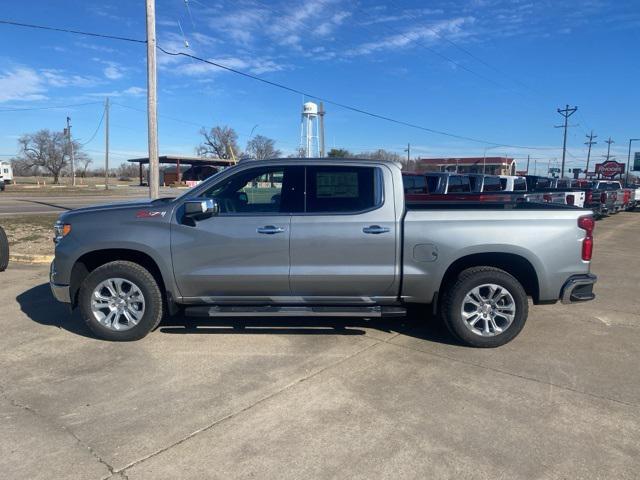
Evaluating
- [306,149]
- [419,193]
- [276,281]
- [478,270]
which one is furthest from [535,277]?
[306,149]

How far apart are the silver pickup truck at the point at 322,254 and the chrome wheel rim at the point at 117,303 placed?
0.4 inches

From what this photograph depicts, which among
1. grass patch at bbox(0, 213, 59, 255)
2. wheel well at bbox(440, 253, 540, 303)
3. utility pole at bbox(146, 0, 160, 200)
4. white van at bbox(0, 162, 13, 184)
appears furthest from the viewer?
white van at bbox(0, 162, 13, 184)

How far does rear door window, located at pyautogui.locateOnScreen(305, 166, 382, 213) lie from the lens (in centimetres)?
491

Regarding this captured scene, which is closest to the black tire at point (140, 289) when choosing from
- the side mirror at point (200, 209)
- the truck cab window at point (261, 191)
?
the side mirror at point (200, 209)

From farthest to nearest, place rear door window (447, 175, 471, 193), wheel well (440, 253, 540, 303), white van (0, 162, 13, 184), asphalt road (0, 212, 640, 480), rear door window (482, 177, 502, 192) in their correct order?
white van (0, 162, 13, 184) → rear door window (482, 177, 502, 192) → rear door window (447, 175, 471, 193) → wheel well (440, 253, 540, 303) → asphalt road (0, 212, 640, 480)

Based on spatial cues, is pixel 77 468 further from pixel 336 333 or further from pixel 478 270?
pixel 478 270

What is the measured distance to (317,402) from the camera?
377cm

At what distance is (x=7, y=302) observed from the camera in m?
6.55

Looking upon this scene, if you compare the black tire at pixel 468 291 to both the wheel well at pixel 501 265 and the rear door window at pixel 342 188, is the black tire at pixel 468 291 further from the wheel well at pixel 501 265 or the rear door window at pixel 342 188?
the rear door window at pixel 342 188

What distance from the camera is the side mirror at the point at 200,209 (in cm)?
463

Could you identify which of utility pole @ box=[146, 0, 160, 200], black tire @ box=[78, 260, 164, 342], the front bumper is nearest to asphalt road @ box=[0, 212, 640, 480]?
black tire @ box=[78, 260, 164, 342]

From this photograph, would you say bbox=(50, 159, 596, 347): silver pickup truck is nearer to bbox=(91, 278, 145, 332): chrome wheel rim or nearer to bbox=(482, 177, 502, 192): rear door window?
bbox=(91, 278, 145, 332): chrome wheel rim

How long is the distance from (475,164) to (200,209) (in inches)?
3896

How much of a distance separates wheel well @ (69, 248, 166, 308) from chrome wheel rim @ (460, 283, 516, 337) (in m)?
3.08
